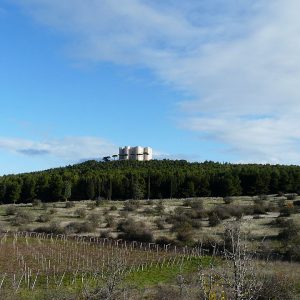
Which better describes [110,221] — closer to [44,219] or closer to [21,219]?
[44,219]

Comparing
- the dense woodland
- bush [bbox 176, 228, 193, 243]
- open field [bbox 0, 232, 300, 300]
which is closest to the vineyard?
open field [bbox 0, 232, 300, 300]

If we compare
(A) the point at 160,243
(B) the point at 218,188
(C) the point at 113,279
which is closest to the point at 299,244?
(A) the point at 160,243

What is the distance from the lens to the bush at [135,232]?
4834 centimetres

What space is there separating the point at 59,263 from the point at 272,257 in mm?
15473

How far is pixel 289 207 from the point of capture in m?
57.2

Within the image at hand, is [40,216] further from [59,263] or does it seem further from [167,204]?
[59,263]

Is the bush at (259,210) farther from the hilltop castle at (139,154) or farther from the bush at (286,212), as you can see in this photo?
the hilltop castle at (139,154)

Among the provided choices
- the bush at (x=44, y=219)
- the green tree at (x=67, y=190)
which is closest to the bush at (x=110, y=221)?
the bush at (x=44, y=219)

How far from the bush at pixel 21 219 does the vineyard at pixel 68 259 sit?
869 cm

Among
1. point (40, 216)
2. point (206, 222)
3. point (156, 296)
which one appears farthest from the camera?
point (40, 216)

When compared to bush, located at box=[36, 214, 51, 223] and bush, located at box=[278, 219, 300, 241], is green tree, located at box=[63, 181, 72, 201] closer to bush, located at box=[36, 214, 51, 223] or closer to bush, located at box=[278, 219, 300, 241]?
bush, located at box=[36, 214, 51, 223]

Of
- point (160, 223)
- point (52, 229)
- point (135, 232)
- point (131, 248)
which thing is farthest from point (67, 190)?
point (131, 248)

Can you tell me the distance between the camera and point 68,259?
1387 inches

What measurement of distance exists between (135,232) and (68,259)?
14.6 meters
